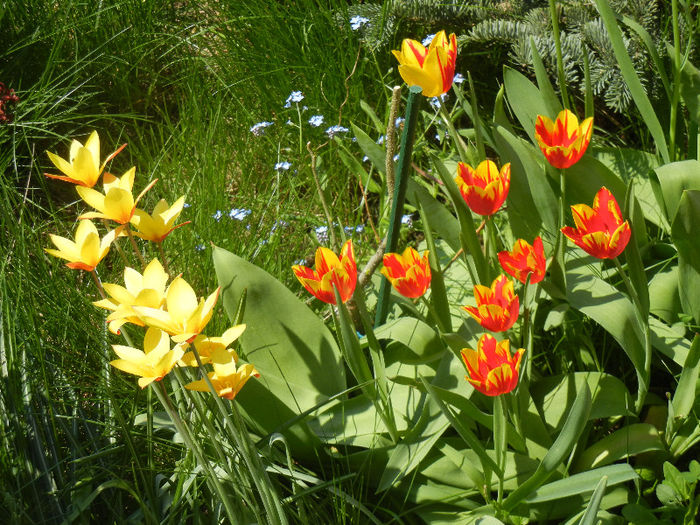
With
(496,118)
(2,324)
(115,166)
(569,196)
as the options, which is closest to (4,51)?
(115,166)

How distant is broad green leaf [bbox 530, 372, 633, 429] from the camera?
4.00ft

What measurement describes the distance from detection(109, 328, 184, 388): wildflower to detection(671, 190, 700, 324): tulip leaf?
0.79 metres

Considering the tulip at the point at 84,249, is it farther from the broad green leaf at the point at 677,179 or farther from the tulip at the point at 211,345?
the broad green leaf at the point at 677,179

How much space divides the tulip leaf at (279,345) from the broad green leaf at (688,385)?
1.68 ft

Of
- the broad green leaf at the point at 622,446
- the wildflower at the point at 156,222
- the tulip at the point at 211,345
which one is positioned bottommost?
the broad green leaf at the point at 622,446

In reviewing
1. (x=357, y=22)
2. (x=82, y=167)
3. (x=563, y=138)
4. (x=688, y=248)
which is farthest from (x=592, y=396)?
(x=357, y=22)

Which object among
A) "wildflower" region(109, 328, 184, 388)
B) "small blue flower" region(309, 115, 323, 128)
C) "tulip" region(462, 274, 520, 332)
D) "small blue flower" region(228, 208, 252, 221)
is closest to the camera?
"wildflower" region(109, 328, 184, 388)

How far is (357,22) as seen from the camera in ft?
6.82

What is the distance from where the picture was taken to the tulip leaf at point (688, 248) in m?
1.23

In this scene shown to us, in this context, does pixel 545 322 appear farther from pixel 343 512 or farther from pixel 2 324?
pixel 2 324

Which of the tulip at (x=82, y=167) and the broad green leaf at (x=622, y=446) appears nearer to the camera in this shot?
the tulip at (x=82, y=167)

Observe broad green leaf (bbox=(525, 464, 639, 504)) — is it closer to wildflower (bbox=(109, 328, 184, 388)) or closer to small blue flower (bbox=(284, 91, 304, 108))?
wildflower (bbox=(109, 328, 184, 388))

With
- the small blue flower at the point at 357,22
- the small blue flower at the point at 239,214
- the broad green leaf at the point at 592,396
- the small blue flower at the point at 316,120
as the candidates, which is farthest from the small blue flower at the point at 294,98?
the broad green leaf at the point at 592,396

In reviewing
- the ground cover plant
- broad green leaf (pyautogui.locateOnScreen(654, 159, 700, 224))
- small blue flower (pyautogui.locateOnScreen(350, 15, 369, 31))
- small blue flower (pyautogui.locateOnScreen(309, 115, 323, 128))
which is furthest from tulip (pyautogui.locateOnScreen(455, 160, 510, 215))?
small blue flower (pyautogui.locateOnScreen(350, 15, 369, 31))
